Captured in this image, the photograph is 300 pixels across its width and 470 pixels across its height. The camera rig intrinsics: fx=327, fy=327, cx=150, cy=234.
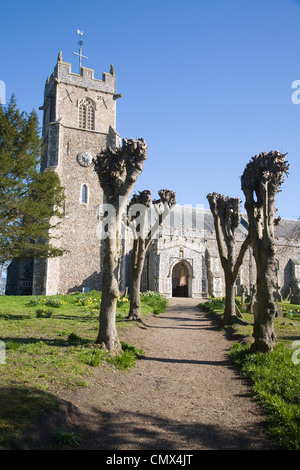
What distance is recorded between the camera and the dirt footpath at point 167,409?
3.88 meters

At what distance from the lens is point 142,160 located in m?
8.75

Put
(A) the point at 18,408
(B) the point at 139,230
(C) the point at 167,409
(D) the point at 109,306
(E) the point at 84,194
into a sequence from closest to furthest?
(A) the point at 18,408
(C) the point at 167,409
(D) the point at 109,306
(B) the point at 139,230
(E) the point at 84,194

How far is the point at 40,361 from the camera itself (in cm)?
589

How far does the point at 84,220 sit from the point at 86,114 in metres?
8.99

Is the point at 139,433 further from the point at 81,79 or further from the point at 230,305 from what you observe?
the point at 81,79

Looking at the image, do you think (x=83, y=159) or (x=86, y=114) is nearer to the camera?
(x=83, y=159)

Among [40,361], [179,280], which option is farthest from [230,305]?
[179,280]

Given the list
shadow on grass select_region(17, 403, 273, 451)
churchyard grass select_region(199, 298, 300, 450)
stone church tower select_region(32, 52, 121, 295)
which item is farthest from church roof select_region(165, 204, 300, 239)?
shadow on grass select_region(17, 403, 273, 451)

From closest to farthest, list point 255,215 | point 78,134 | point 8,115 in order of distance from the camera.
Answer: point 255,215 < point 8,115 < point 78,134

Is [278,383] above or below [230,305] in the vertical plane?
below

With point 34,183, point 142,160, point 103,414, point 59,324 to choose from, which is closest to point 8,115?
point 34,183
